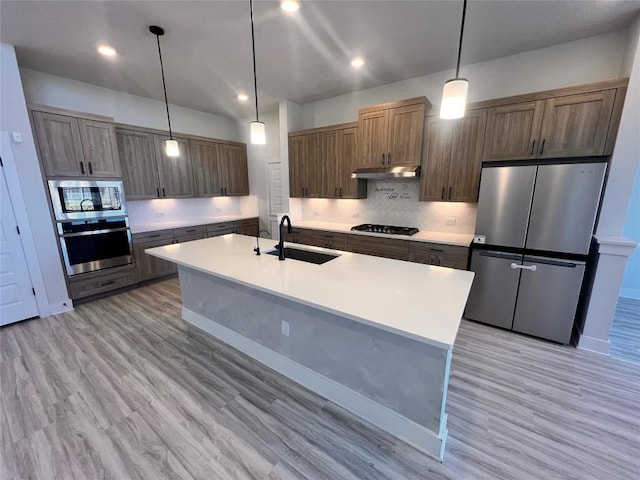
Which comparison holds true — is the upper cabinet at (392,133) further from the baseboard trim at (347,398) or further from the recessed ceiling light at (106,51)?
the recessed ceiling light at (106,51)

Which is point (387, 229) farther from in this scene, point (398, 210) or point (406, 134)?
point (406, 134)

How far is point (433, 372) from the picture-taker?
Answer: 1.46 meters

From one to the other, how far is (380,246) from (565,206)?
1.93 meters

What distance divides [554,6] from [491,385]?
10.4ft

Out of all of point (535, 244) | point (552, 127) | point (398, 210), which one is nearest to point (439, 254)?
point (535, 244)

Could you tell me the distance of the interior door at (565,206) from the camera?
232cm

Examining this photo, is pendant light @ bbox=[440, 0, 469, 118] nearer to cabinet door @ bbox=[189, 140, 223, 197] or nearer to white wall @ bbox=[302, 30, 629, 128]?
white wall @ bbox=[302, 30, 629, 128]

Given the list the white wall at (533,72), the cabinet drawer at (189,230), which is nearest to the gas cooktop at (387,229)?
the white wall at (533,72)

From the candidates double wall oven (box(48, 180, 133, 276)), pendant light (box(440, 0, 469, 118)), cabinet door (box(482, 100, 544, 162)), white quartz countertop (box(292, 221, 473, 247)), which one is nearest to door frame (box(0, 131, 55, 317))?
double wall oven (box(48, 180, 133, 276))

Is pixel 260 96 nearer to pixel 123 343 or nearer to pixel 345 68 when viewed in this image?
pixel 345 68

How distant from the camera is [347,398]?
6.09 feet

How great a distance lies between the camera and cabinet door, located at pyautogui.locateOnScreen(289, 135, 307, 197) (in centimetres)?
449

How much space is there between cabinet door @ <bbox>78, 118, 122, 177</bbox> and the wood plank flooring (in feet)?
20.2

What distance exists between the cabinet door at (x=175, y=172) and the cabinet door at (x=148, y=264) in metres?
0.91
